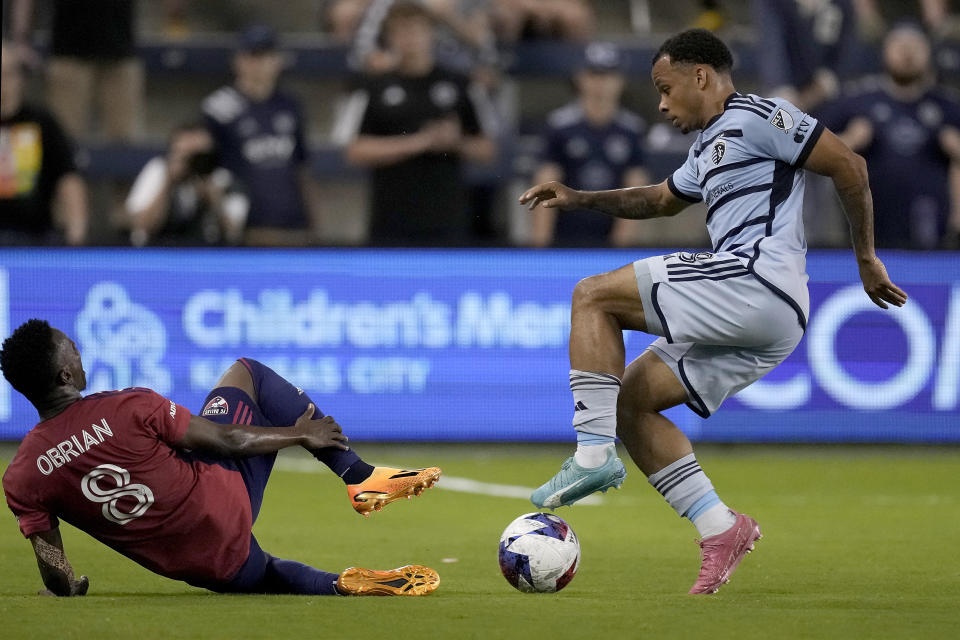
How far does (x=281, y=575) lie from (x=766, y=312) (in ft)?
7.19

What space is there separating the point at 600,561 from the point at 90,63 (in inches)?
332

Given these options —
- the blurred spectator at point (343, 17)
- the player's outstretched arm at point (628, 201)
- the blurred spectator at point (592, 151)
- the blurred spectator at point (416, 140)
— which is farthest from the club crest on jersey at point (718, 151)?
the blurred spectator at point (343, 17)

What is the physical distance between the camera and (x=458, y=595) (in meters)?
5.93

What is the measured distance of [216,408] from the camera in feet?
19.2

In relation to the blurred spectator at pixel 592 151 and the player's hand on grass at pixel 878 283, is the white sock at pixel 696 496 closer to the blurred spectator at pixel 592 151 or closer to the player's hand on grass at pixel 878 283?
the player's hand on grass at pixel 878 283

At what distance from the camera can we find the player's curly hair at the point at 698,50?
19.7 ft

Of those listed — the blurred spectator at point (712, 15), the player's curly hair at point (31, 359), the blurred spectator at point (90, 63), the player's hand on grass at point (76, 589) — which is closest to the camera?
the player's curly hair at point (31, 359)

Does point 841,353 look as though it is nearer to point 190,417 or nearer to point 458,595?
point 458,595

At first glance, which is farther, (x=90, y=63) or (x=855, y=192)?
(x=90, y=63)

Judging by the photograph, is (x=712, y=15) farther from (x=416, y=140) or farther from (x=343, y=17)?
(x=416, y=140)

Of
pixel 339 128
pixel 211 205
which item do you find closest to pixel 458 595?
pixel 211 205

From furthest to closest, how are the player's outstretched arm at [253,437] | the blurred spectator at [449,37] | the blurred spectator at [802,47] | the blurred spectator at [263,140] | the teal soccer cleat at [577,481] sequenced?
1. the blurred spectator at [449,37]
2. the blurred spectator at [802,47]
3. the blurred spectator at [263,140]
4. the teal soccer cleat at [577,481]
5. the player's outstretched arm at [253,437]

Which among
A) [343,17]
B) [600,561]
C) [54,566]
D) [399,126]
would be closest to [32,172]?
[399,126]

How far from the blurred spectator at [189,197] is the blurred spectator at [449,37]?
5.13 feet
